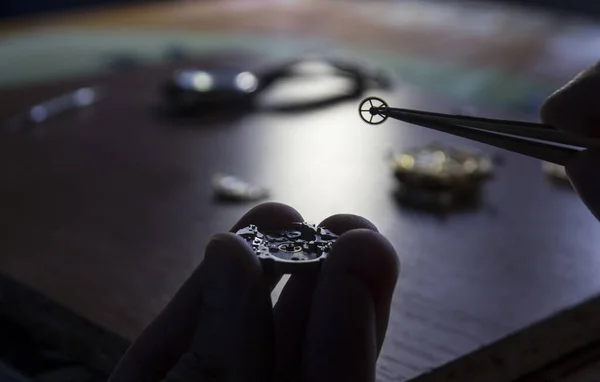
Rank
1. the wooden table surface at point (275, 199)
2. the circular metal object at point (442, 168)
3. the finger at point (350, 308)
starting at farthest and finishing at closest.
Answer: the circular metal object at point (442, 168) → the wooden table surface at point (275, 199) → the finger at point (350, 308)

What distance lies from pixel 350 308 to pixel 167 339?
7 cm

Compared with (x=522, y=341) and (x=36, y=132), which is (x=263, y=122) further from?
(x=522, y=341)

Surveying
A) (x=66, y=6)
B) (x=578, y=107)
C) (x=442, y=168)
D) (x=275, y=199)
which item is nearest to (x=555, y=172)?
(x=442, y=168)

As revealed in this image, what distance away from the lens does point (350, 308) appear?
33cm

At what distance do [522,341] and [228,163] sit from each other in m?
0.32

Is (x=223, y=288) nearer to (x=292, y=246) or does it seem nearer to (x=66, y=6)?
(x=292, y=246)

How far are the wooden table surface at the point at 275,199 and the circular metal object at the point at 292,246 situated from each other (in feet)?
0.27

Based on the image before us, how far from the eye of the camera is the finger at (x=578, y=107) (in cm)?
35

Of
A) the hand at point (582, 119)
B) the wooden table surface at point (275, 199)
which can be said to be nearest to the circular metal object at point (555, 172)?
the wooden table surface at point (275, 199)

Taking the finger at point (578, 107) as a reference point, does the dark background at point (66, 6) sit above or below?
below

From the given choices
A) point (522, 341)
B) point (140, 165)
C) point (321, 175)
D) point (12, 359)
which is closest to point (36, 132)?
point (140, 165)

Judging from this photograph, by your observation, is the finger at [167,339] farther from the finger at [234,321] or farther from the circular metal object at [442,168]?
the circular metal object at [442,168]

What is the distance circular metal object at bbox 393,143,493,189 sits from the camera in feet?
2.10

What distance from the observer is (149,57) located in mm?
1116
